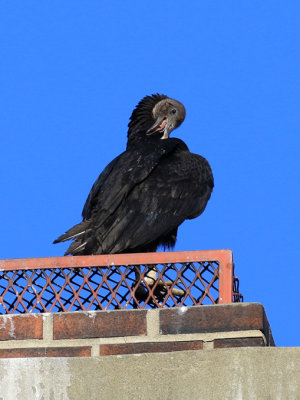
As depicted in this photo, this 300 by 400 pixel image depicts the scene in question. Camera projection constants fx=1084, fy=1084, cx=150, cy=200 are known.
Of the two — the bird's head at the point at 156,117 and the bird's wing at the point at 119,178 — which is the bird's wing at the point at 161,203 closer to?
the bird's wing at the point at 119,178

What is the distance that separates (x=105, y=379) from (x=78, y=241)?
1972 mm

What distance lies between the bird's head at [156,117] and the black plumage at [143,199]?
457mm

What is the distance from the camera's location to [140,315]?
11.7ft

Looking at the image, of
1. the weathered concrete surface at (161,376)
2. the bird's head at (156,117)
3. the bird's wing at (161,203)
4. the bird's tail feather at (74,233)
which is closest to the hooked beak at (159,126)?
the bird's head at (156,117)

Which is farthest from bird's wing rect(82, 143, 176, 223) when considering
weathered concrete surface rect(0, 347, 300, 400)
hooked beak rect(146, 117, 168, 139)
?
weathered concrete surface rect(0, 347, 300, 400)

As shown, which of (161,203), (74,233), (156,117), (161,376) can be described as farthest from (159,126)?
(161,376)

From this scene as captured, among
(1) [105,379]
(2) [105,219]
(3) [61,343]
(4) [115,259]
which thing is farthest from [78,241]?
(1) [105,379]

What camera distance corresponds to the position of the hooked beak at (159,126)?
680cm

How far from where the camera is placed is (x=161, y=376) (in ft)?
10.3

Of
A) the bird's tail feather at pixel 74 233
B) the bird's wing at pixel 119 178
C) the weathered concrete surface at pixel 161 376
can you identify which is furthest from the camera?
the bird's wing at pixel 119 178

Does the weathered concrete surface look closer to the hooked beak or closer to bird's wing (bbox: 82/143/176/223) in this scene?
bird's wing (bbox: 82/143/176/223)

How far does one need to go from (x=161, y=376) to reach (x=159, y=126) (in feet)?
12.6

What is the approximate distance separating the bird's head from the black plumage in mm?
457

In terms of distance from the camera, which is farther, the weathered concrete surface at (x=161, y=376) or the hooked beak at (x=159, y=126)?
the hooked beak at (x=159, y=126)
